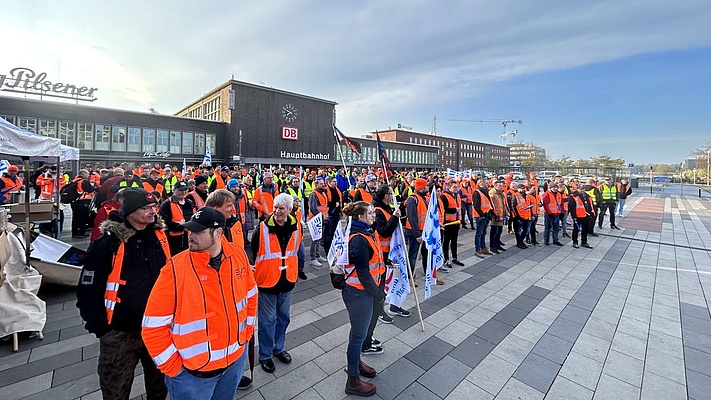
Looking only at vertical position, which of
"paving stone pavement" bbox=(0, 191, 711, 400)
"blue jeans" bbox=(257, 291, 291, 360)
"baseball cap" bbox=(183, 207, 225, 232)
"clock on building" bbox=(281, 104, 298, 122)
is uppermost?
"clock on building" bbox=(281, 104, 298, 122)

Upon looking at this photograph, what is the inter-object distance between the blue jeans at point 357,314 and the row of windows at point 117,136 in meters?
41.6

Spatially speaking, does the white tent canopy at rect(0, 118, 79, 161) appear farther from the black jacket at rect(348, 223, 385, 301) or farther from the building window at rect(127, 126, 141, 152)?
the building window at rect(127, 126, 141, 152)

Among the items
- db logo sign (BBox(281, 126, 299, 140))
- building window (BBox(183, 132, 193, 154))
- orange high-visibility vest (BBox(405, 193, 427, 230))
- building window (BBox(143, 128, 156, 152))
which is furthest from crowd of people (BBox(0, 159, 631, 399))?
db logo sign (BBox(281, 126, 299, 140))

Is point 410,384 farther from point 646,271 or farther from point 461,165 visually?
point 461,165

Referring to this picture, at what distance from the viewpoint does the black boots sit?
10.4 ft

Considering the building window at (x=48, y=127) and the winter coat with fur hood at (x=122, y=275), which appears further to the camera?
the building window at (x=48, y=127)

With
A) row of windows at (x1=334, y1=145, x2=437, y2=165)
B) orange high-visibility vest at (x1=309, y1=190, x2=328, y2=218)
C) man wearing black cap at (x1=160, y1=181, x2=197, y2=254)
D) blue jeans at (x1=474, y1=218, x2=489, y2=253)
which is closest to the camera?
man wearing black cap at (x1=160, y1=181, x2=197, y2=254)

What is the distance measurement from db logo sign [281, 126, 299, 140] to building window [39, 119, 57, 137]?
27099mm

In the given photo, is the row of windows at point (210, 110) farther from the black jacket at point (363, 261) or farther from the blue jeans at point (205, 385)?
the blue jeans at point (205, 385)

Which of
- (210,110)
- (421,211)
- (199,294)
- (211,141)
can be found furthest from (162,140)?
(199,294)

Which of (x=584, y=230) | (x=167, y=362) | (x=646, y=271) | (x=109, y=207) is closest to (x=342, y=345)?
(x=167, y=362)

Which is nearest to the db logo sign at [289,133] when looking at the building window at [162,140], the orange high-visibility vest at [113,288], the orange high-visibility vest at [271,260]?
the building window at [162,140]

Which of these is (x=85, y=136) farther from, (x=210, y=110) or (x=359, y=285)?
(x=359, y=285)

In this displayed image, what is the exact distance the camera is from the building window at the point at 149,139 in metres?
37.9
